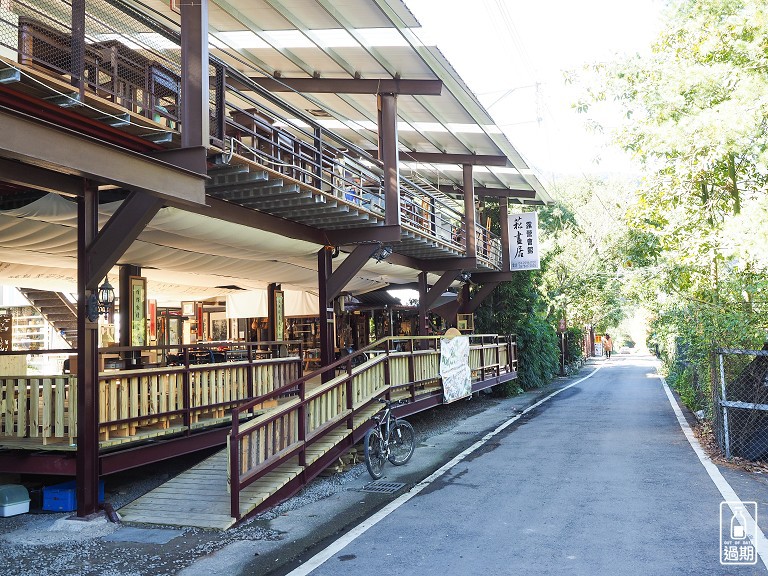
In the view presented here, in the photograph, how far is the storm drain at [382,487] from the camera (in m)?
9.11

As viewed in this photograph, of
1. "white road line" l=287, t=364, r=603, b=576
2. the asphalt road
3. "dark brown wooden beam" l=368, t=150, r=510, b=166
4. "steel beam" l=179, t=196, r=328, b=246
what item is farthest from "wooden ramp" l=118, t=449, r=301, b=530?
"dark brown wooden beam" l=368, t=150, r=510, b=166

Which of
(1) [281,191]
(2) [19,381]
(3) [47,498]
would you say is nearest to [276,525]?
(3) [47,498]

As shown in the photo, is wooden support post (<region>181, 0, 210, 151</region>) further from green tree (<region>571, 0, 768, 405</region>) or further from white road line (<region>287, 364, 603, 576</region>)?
green tree (<region>571, 0, 768, 405</region>)

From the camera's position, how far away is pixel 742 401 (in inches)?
417

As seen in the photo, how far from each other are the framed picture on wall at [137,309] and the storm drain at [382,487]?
17.7ft

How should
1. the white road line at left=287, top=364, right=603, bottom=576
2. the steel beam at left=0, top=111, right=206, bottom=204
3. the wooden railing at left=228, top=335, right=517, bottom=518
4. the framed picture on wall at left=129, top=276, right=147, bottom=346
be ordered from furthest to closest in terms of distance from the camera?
1. the framed picture on wall at left=129, top=276, right=147, bottom=346
2. the wooden railing at left=228, top=335, right=517, bottom=518
3. the white road line at left=287, top=364, right=603, bottom=576
4. the steel beam at left=0, top=111, right=206, bottom=204

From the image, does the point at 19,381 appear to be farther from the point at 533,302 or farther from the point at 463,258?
the point at 533,302

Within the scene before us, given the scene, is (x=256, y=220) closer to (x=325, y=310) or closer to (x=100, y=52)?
(x=325, y=310)

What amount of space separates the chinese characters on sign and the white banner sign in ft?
25.2

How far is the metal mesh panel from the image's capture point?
661 centimetres

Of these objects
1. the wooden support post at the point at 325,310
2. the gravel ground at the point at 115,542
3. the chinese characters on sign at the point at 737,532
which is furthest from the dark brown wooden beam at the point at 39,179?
the chinese characters on sign at the point at 737,532

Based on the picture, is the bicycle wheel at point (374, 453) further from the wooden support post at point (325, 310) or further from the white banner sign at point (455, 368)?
the white banner sign at point (455, 368)

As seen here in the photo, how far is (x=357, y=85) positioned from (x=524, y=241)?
12.2m

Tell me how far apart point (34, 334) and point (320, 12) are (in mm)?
14408
